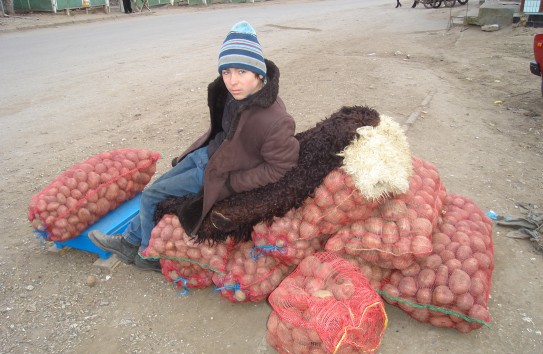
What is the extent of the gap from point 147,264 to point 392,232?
5.93ft

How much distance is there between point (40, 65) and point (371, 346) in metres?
10.5

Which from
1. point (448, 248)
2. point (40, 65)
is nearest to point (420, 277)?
point (448, 248)

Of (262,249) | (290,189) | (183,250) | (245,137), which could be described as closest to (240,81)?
(245,137)

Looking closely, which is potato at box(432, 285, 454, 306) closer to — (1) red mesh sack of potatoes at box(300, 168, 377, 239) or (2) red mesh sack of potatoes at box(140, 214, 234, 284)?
(1) red mesh sack of potatoes at box(300, 168, 377, 239)

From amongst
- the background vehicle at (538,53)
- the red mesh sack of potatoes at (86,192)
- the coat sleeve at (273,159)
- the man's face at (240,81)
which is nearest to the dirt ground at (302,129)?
the red mesh sack of potatoes at (86,192)

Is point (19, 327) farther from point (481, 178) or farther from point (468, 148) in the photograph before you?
point (468, 148)

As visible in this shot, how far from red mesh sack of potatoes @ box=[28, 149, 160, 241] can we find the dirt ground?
1.23 feet

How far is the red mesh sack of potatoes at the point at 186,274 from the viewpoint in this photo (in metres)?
3.05

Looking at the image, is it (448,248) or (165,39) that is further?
(165,39)

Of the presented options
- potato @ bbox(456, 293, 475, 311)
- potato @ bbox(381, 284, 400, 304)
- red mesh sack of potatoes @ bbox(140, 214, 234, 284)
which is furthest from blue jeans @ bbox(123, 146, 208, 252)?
potato @ bbox(456, 293, 475, 311)

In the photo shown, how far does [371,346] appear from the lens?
7.49 ft

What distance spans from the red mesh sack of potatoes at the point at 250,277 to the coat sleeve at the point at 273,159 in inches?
19.0

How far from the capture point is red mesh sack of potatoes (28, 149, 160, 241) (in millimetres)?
3283

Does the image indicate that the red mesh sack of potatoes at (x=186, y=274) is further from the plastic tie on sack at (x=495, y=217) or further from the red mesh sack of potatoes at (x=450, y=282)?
the plastic tie on sack at (x=495, y=217)
